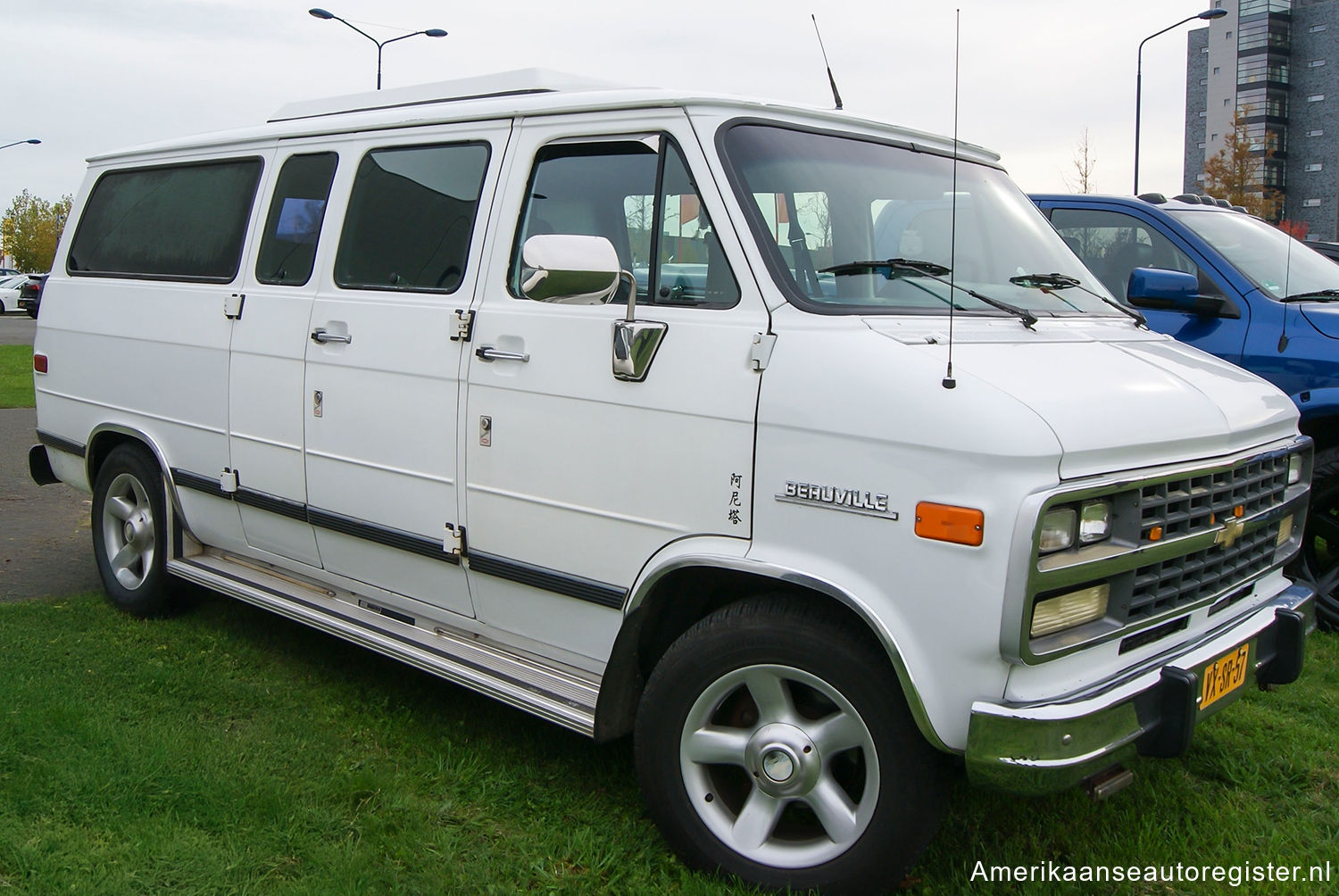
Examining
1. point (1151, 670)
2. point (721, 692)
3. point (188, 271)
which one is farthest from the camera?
point (188, 271)

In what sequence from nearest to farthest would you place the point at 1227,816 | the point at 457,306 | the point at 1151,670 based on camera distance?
the point at 1151,670
the point at 1227,816
the point at 457,306

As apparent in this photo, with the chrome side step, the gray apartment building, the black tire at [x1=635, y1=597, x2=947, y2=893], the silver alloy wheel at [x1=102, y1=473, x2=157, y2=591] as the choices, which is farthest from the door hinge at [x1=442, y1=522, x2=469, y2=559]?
the gray apartment building

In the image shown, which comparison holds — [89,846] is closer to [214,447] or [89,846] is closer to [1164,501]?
[214,447]

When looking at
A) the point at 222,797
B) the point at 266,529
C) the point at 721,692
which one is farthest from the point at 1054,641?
the point at 266,529

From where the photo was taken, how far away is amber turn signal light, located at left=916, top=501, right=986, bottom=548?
9.01 feet

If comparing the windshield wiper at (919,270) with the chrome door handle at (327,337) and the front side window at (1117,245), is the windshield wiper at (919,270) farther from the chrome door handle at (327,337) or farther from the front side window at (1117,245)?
the front side window at (1117,245)

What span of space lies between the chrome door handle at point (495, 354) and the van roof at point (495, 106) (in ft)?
2.63

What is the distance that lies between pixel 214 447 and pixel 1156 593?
3.84 m

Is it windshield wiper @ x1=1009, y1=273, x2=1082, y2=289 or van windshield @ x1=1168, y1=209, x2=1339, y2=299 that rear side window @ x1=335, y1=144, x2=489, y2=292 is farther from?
van windshield @ x1=1168, y1=209, x2=1339, y2=299

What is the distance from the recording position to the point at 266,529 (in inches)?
195

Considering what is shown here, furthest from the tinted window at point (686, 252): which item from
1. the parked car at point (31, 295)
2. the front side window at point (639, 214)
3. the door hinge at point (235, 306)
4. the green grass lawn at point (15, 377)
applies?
the parked car at point (31, 295)

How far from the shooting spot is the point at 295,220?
15.9 ft

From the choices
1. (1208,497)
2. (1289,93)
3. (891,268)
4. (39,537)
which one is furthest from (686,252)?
(1289,93)

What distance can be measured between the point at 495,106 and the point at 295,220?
49.2 inches
